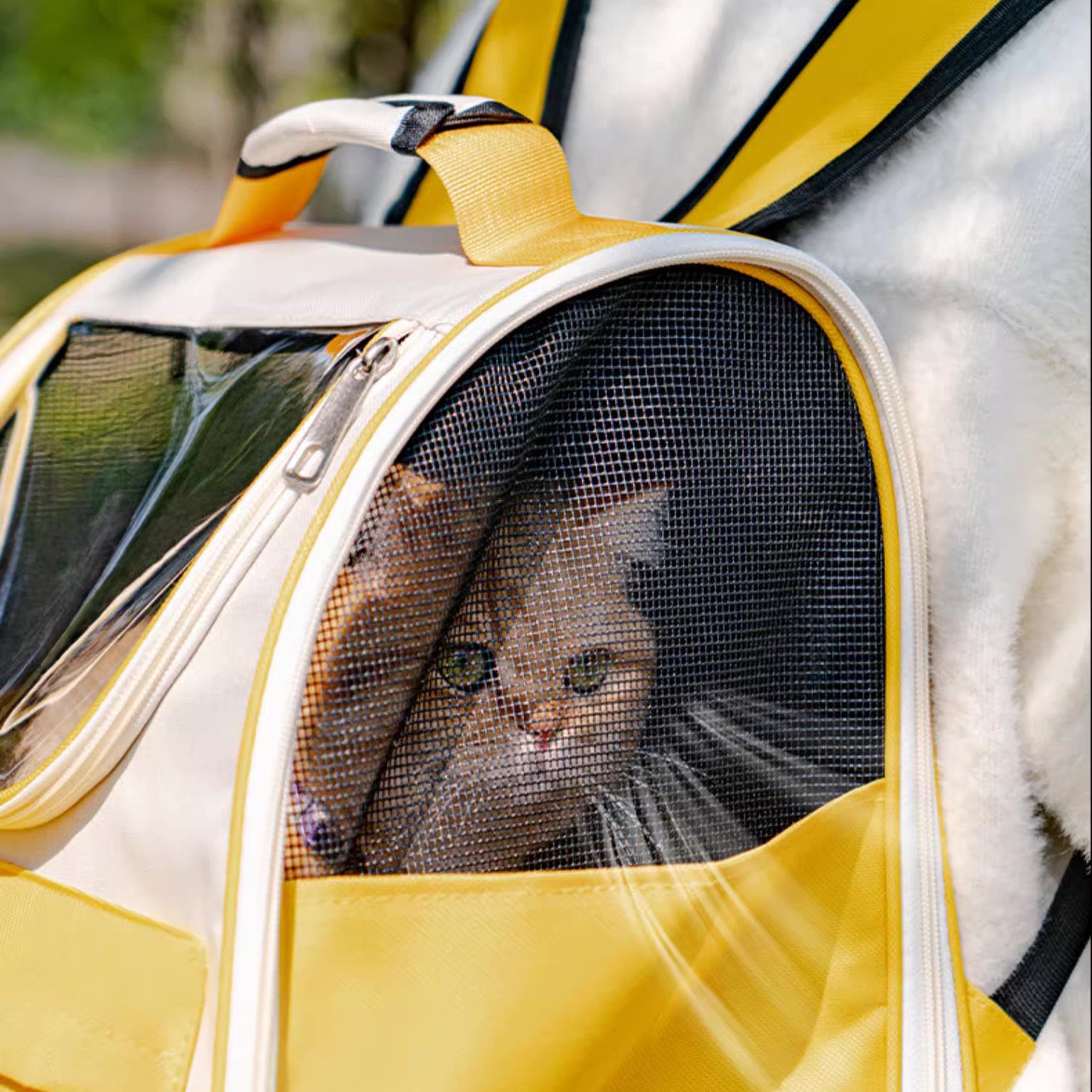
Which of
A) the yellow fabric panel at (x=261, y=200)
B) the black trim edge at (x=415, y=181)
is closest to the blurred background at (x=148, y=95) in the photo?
the black trim edge at (x=415, y=181)

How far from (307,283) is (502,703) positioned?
0.90ft

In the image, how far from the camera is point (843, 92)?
2.27ft

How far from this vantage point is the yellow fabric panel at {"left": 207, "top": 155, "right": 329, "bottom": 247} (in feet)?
2.60

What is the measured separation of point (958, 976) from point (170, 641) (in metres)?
0.45

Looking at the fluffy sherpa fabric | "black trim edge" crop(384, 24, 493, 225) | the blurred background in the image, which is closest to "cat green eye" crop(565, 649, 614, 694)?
the fluffy sherpa fabric

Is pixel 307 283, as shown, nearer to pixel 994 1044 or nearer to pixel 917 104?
pixel 917 104

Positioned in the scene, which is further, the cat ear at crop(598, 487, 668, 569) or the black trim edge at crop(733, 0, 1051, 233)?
the black trim edge at crop(733, 0, 1051, 233)

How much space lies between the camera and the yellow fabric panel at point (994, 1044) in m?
0.66

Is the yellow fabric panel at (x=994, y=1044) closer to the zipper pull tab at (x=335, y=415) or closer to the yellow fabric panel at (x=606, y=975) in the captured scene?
the yellow fabric panel at (x=606, y=975)

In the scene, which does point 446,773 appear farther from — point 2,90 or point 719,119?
point 2,90

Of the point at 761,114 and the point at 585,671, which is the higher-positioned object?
the point at 761,114

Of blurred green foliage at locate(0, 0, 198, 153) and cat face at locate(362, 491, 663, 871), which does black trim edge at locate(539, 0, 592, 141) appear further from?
blurred green foliage at locate(0, 0, 198, 153)

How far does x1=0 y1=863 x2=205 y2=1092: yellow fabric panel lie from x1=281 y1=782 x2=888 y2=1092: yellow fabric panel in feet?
0.19

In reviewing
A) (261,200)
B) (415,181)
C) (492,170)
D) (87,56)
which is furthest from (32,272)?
(492,170)
